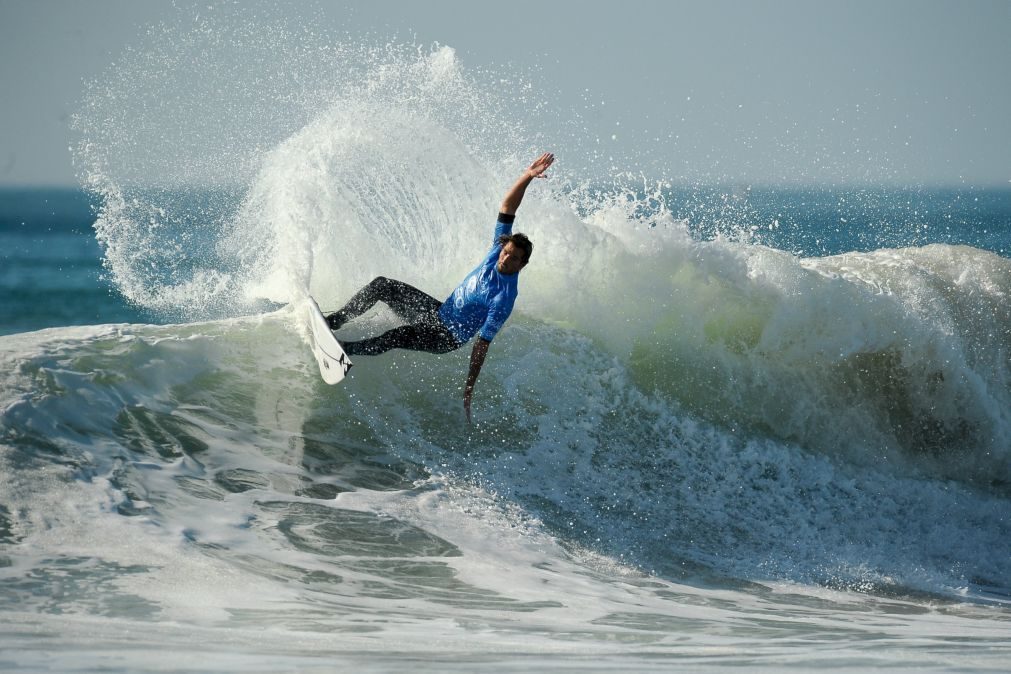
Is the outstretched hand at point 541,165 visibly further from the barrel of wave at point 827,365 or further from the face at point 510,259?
the barrel of wave at point 827,365

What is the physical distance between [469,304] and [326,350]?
4.19 feet

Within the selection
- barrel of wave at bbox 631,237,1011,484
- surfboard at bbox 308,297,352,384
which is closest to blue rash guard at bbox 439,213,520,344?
surfboard at bbox 308,297,352,384

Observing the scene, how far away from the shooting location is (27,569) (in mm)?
4527

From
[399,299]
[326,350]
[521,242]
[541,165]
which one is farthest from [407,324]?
[541,165]

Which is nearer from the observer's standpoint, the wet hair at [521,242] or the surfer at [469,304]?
the wet hair at [521,242]

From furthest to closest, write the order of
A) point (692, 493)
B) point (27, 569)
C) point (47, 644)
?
point (692, 493) → point (27, 569) → point (47, 644)

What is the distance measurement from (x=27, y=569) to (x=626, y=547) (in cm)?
355

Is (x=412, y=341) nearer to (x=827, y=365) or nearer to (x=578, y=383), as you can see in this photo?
(x=578, y=383)

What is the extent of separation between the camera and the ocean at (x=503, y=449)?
437cm

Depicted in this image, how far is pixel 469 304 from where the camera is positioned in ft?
20.4

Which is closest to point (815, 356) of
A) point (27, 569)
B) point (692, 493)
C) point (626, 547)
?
point (692, 493)

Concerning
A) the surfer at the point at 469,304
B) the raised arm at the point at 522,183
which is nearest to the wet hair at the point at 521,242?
the surfer at the point at 469,304

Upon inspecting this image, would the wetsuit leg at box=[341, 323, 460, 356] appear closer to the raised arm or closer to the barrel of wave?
the raised arm

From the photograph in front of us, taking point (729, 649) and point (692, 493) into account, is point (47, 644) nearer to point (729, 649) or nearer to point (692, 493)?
point (729, 649)
